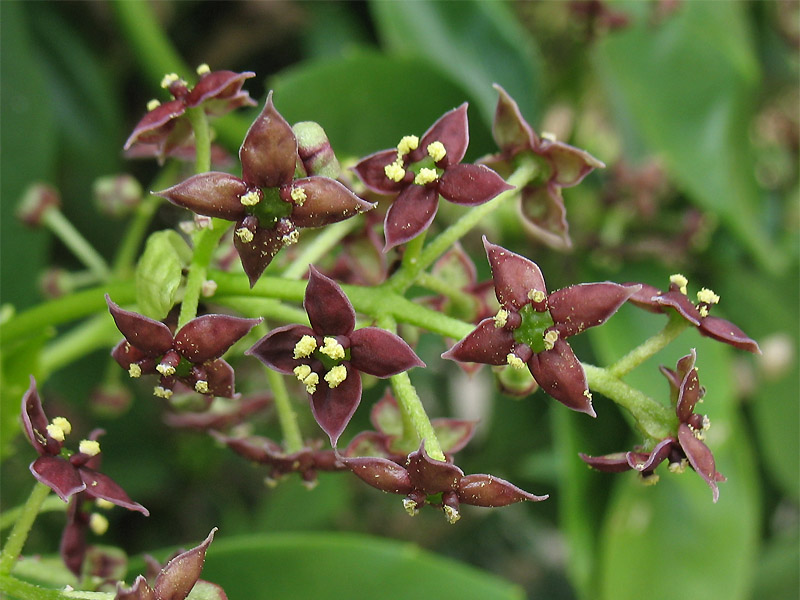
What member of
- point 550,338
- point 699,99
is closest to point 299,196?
point 550,338

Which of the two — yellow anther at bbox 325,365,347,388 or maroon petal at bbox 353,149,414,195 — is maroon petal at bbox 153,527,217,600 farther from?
maroon petal at bbox 353,149,414,195

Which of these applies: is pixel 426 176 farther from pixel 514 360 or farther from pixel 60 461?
pixel 60 461

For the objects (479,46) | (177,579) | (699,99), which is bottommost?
(699,99)

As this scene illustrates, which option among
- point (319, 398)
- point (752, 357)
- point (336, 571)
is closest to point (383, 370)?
point (319, 398)

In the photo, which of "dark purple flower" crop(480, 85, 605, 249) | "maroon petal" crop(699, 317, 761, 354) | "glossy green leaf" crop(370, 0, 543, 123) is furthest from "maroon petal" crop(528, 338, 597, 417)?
"glossy green leaf" crop(370, 0, 543, 123)

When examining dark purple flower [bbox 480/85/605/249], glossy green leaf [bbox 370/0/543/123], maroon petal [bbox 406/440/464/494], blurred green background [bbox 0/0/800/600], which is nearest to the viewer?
maroon petal [bbox 406/440/464/494]

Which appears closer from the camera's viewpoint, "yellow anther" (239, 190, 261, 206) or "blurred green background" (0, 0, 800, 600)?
"yellow anther" (239, 190, 261, 206)

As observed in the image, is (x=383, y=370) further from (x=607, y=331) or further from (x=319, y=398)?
(x=607, y=331)
